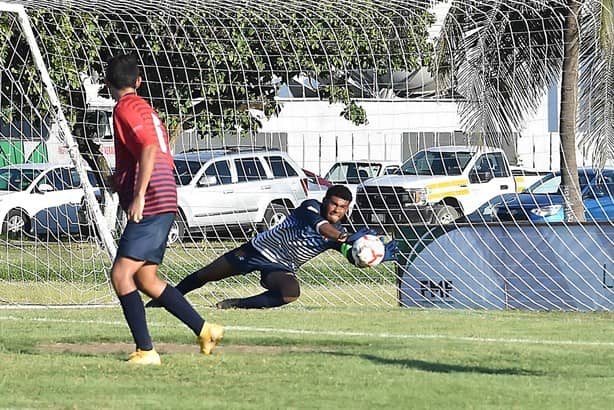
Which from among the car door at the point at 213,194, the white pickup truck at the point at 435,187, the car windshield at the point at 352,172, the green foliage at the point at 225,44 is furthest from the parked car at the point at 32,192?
the car windshield at the point at 352,172

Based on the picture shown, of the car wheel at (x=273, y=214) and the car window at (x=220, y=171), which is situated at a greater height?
the car window at (x=220, y=171)

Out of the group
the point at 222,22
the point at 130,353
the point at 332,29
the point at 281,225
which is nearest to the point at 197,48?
the point at 222,22

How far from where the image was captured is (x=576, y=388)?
26.5 feet

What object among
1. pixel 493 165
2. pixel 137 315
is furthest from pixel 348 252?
pixel 493 165

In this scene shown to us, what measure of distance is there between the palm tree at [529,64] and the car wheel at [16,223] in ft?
23.2

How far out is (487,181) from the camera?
80.5ft

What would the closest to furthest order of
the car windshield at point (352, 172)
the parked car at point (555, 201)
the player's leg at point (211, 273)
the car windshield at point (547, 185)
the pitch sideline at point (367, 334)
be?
the pitch sideline at point (367, 334)
the player's leg at point (211, 273)
the parked car at point (555, 201)
the car windshield at point (547, 185)
the car windshield at point (352, 172)

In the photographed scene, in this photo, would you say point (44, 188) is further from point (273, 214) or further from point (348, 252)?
point (348, 252)

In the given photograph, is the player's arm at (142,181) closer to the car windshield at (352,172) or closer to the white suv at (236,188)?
the white suv at (236,188)

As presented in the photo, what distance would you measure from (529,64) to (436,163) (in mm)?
7761

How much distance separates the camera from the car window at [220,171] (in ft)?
75.8

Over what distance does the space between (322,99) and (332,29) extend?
6.13 ft

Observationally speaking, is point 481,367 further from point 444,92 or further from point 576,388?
point 444,92

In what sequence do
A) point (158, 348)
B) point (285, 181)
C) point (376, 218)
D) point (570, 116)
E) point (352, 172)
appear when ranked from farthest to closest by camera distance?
1. point (285, 181)
2. point (352, 172)
3. point (376, 218)
4. point (570, 116)
5. point (158, 348)
